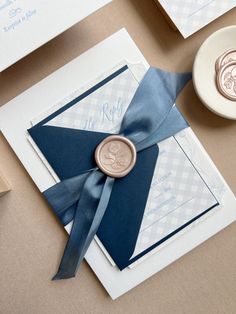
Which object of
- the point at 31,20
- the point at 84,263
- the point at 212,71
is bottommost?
the point at 84,263

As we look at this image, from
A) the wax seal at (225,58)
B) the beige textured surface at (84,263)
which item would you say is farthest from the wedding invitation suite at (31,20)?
the wax seal at (225,58)

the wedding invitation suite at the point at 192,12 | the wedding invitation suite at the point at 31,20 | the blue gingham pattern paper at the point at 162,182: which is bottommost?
the blue gingham pattern paper at the point at 162,182

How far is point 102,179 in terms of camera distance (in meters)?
0.56

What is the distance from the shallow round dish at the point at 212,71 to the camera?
56cm

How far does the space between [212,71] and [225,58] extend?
0.08 ft

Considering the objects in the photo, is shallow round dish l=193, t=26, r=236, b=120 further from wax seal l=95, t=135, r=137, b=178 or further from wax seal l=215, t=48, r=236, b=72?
wax seal l=95, t=135, r=137, b=178

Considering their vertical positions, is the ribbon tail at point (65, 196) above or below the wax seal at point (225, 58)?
below

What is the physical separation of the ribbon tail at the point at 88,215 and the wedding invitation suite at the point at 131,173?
0.5 inches

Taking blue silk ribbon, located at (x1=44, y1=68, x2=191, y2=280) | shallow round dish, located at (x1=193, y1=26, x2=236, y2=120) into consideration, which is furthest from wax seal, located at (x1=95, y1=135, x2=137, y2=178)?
shallow round dish, located at (x1=193, y1=26, x2=236, y2=120)

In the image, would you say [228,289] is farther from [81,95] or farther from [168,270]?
[81,95]

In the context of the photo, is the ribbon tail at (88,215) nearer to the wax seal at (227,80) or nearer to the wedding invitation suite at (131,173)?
the wedding invitation suite at (131,173)

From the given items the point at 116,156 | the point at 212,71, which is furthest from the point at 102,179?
the point at 212,71

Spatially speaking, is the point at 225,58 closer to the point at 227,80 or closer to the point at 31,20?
the point at 227,80

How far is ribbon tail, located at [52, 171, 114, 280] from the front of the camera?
56 centimetres
